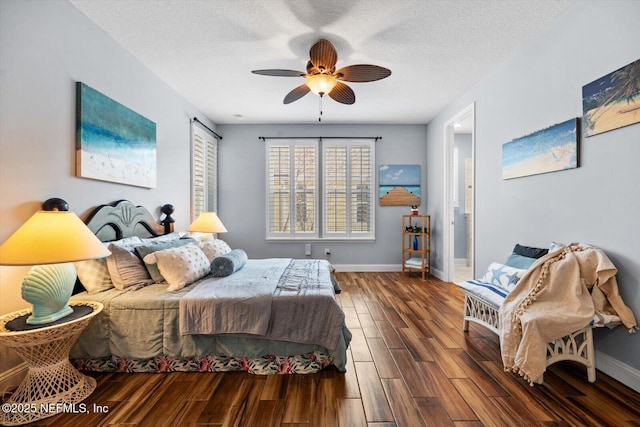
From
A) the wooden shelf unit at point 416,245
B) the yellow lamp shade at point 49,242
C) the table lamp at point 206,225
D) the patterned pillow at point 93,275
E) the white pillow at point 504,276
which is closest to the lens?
the yellow lamp shade at point 49,242

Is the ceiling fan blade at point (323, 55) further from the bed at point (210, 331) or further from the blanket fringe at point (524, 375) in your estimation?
the blanket fringe at point (524, 375)

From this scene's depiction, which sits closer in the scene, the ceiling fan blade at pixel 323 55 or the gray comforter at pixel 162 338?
the gray comforter at pixel 162 338

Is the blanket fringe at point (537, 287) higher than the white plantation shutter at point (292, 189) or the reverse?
the reverse

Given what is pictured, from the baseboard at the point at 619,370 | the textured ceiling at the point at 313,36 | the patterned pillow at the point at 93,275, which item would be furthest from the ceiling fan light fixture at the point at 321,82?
→ the baseboard at the point at 619,370

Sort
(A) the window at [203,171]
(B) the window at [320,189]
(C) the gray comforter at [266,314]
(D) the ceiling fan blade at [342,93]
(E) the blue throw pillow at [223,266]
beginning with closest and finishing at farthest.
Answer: (C) the gray comforter at [266,314] < (E) the blue throw pillow at [223,266] < (D) the ceiling fan blade at [342,93] < (A) the window at [203,171] < (B) the window at [320,189]

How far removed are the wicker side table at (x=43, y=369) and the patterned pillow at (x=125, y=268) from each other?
44 centimetres

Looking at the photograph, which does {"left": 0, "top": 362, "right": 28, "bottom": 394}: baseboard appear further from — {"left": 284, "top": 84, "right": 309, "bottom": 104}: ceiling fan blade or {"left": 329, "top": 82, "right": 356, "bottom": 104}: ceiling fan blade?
{"left": 329, "top": 82, "right": 356, "bottom": 104}: ceiling fan blade

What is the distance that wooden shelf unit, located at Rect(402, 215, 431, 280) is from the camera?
196 inches

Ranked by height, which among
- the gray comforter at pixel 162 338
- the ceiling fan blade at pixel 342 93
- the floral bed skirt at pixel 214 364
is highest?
the ceiling fan blade at pixel 342 93

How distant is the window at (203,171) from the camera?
437cm

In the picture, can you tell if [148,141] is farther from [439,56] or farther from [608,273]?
[608,273]

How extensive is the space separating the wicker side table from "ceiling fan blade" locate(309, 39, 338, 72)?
8.18 ft

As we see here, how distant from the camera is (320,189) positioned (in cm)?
539

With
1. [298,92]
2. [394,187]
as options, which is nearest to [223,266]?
[298,92]
